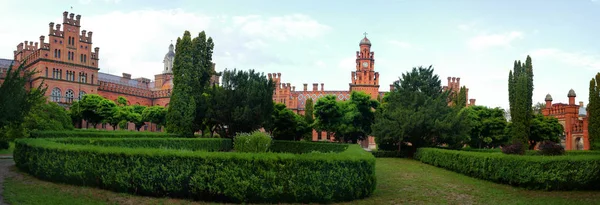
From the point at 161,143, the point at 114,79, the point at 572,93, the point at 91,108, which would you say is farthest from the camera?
the point at 114,79

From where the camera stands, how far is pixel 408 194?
12000mm

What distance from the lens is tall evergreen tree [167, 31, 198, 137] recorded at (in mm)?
31250

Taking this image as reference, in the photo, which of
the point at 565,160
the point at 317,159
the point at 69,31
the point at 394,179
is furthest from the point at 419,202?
the point at 69,31

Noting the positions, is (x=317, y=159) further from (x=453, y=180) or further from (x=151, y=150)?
(x=453, y=180)

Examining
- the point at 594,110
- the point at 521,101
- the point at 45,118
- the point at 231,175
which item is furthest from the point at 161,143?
the point at 594,110

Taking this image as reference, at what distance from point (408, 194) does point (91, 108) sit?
1882 inches

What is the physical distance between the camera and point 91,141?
17.1 meters

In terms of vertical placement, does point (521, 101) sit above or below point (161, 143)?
above

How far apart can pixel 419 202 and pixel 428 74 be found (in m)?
20.5

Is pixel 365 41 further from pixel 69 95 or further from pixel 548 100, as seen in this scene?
pixel 69 95

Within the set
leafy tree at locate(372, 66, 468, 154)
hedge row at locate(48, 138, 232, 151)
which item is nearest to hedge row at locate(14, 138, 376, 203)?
hedge row at locate(48, 138, 232, 151)

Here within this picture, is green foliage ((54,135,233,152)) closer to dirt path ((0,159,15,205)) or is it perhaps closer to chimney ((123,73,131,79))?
dirt path ((0,159,15,205))

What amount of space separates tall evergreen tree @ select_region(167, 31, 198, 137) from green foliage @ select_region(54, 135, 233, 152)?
3.62 metres

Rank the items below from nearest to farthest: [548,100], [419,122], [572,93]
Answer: [419,122], [572,93], [548,100]
